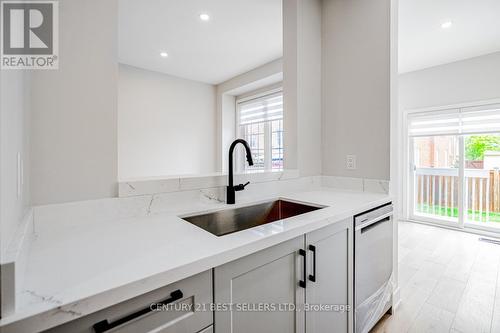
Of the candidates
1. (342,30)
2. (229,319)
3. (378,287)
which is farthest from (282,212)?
(342,30)

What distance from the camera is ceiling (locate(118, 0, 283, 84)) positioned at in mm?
2391

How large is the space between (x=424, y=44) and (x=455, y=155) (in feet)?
6.23

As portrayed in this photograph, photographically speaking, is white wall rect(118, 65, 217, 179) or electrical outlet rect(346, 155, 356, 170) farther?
white wall rect(118, 65, 217, 179)

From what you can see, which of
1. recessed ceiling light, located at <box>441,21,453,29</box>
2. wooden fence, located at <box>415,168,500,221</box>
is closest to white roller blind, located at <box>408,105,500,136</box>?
wooden fence, located at <box>415,168,500,221</box>

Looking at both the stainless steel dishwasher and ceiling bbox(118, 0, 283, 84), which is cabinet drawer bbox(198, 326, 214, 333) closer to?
the stainless steel dishwasher

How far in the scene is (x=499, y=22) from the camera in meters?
2.61

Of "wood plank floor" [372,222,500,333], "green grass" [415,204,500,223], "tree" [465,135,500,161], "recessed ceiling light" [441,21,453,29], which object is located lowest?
"wood plank floor" [372,222,500,333]

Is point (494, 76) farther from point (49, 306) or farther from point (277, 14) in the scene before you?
point (49, 306)

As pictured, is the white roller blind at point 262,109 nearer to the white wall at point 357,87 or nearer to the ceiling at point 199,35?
the ceiling at point 199,35

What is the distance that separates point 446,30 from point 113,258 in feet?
13.1

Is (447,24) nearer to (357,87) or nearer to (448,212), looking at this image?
(357,87)

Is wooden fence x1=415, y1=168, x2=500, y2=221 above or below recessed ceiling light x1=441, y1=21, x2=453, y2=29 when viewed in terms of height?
below

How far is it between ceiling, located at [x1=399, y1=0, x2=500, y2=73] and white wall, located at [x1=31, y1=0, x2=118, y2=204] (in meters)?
2.80

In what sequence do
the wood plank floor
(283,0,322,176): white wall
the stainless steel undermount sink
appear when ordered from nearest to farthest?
the stainless steel undermount sink
the wood plank floor
(283,0,322,176): white wall
